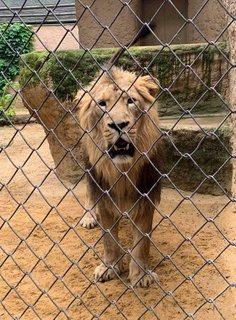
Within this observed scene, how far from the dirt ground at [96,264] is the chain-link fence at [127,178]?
0.5 inches

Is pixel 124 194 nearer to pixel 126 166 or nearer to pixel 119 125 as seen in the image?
pixel 126 166

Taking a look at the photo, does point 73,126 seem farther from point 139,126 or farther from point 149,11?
point 149,11

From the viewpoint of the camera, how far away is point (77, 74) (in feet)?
15.2

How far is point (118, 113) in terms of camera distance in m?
2.69

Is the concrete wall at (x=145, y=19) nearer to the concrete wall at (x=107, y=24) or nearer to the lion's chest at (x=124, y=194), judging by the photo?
the concrete wall at (x=107, y=24)

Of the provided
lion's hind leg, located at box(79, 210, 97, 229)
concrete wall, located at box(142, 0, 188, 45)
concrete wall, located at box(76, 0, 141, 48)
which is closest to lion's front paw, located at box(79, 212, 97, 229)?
lion's hind leg, located at box(79, 210, 97, 229)

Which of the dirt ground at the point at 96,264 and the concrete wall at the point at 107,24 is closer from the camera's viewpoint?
the dirt ground at the point at 96,264

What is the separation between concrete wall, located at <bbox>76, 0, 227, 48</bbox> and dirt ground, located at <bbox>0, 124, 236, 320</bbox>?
207cm

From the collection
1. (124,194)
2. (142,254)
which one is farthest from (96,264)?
(124,194)

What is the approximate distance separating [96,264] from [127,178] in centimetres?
132

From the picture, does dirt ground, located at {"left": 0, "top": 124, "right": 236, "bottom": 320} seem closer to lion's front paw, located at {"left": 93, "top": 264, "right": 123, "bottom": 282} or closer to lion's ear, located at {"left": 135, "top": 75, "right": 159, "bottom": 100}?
lion's front paw, located at {"left": 93, "top": 264, "right": 123, "bottom": 282}

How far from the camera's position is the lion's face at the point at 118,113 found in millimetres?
2693

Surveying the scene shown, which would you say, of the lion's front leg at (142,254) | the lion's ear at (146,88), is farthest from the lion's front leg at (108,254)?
the lion's ear at (146,88)

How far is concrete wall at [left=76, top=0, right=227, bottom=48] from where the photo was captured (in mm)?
5723
